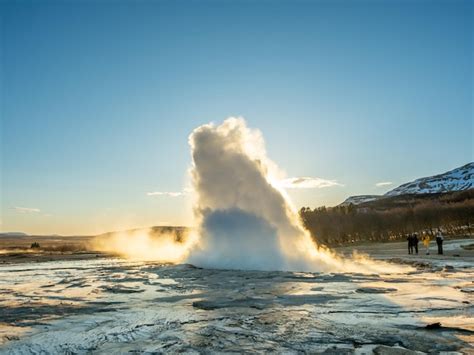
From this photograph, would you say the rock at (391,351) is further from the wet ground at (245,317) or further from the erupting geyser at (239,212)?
the erupting geyser at (239,212)

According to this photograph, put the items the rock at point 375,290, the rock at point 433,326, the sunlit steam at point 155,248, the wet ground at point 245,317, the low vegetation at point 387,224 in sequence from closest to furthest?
the wet ground at point 245,317 < the rock at point 433,326 < the rock at point 375,290 < the sunlit steam at point 155,248 < the low vegetation at point 387,224

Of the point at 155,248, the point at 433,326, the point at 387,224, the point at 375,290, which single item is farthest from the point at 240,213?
the point at 387,224

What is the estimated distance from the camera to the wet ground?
6.35 m

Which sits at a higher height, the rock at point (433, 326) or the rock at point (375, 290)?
the rock at point (433, 326)

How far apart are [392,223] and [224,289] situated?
265ft

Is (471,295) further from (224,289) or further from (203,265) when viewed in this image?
(203,265)

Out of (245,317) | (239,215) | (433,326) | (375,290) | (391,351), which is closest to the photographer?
(391,351)

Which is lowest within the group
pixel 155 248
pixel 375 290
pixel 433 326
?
pixel 155 248

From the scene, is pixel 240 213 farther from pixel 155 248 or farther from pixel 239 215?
pixel 155 248

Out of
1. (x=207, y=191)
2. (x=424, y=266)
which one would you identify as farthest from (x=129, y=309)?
(x=424, y=266)

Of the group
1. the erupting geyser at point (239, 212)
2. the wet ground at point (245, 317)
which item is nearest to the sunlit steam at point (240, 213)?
the erupting geyser at point (239, 212)

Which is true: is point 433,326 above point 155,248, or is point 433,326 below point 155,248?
above

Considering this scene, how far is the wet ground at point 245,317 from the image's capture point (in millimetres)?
6348

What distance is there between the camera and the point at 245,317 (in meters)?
8.48
